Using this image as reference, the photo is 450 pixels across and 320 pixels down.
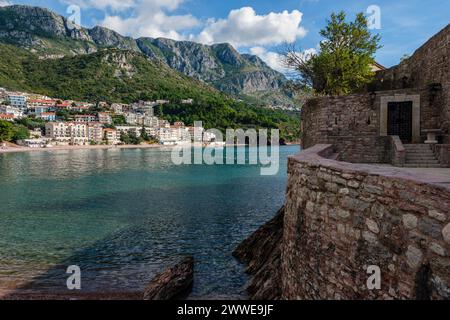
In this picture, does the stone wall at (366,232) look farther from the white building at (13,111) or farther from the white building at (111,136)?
the white building at (13,111)

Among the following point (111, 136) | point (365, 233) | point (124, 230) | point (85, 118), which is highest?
point (85, 118)

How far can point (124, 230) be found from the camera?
21.8 m

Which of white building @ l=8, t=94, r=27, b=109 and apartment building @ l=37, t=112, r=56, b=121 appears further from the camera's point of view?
white building @ l=8, t=94, r=27, b=109

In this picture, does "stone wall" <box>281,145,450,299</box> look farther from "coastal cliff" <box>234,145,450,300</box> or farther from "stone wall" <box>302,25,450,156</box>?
"stone wall" <box>302,25,450,156</box>

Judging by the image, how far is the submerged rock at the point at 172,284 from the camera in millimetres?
11945

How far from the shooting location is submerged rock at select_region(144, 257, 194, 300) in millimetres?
11945

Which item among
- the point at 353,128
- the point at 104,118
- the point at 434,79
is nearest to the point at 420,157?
the point at 353,128

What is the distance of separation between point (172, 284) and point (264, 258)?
4.16 m

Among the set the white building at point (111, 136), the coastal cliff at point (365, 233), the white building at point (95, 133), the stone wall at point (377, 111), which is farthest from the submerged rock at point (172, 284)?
the white building at point (111, 136)

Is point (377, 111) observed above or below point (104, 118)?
below

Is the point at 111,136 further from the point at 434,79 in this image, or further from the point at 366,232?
the point at 366,232

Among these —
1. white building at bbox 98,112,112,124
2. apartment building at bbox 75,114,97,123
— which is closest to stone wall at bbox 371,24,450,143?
apartment building at bbox 75,114,97,123

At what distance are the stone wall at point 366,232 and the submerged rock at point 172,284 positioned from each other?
6.54 m

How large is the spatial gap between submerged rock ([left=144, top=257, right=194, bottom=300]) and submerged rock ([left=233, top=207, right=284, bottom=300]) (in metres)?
2.56
